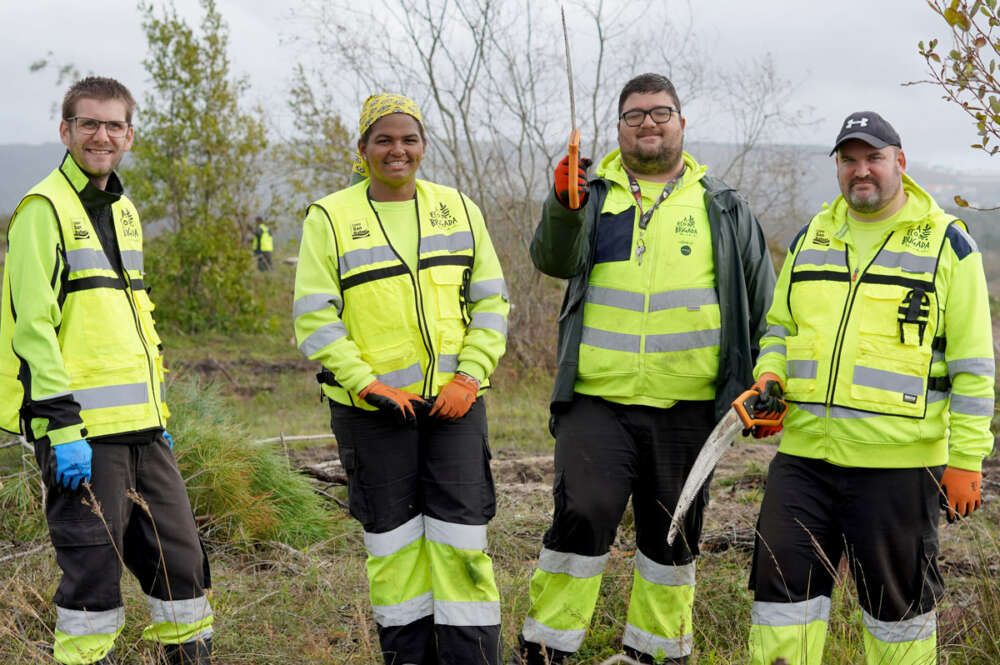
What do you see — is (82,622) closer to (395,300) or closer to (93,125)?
(395,300)

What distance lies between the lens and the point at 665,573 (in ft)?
12.0

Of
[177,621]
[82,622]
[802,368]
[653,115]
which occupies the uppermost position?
[653,115]

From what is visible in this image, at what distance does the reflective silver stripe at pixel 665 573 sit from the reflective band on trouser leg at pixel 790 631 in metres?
0.56

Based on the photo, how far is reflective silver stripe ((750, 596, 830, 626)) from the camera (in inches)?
121

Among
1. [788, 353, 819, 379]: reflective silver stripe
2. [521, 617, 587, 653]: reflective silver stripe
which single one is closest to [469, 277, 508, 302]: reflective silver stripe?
[788, 353, 819, 379]: reflective silver stripe

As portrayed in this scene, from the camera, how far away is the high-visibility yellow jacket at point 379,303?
3281mm

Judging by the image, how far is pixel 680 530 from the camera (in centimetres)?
348

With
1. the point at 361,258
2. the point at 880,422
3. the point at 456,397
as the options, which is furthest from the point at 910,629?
the point at 361,258

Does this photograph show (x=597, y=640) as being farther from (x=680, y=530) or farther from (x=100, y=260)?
(x=100, y=260)

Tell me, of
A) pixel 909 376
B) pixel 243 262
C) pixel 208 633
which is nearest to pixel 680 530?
pixel 909 376

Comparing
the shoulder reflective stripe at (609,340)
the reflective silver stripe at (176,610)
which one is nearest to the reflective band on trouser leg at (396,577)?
the reflective silver stripe at (176,610)

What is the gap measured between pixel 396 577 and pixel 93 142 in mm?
1947

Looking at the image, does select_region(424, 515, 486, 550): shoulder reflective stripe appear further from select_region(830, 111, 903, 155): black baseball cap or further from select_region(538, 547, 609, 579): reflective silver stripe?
select_region(830, 111, 903, 155): black baseball cap

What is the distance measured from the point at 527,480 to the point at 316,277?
350cm
